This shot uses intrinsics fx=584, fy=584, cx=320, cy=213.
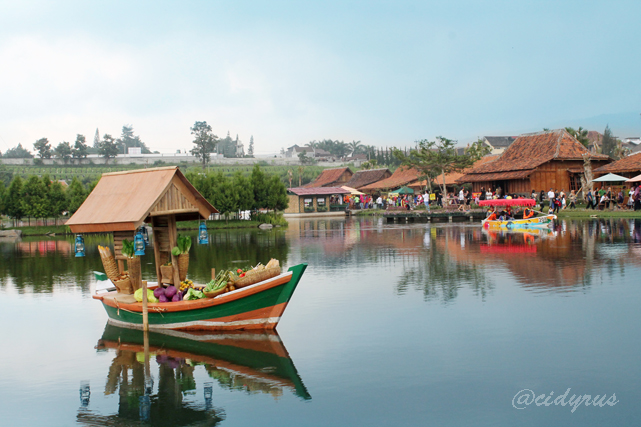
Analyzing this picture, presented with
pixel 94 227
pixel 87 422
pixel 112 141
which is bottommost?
pixel 87 422

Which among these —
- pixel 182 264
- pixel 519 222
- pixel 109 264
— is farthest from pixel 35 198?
pixel 182 264

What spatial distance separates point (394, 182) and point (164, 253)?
165ft

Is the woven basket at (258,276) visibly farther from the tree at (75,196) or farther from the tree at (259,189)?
the tree at (75,196)

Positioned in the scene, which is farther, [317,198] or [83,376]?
[317,198]

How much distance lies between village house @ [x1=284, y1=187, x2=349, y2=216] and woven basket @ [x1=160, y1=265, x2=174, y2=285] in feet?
151

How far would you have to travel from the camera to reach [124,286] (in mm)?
11398

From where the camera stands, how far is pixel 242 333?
10195 millimetres

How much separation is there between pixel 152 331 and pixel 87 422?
417cm

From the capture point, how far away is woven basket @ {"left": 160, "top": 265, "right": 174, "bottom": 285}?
440 inches

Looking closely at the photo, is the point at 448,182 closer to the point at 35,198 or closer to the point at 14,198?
the point at 35,198

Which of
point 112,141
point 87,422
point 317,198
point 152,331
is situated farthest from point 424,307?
point 112,141

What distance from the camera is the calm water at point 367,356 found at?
6695 millimetres

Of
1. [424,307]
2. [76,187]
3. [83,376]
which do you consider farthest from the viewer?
A: [76,187]

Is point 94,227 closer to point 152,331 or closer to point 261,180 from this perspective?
point 152,331
